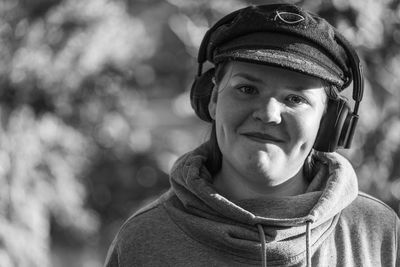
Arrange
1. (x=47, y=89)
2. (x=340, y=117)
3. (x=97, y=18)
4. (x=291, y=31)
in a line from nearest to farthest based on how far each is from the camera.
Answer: (x=291, y=31), (x=340, y=117), (x=47, y=89), (x=97, y=18)

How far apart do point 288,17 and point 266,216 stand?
1.72ft

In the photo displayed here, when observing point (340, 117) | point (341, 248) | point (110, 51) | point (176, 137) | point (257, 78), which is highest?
point (257, 78)

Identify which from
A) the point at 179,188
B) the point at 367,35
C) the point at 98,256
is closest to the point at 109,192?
the point at 98,256

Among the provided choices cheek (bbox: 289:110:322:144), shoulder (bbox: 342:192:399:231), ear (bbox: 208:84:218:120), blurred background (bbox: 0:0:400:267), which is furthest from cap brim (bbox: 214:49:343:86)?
blurred background (bbox: 0:0:400:267)

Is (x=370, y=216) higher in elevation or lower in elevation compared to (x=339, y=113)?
lower

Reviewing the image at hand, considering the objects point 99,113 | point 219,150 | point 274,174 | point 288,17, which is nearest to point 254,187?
point 274,174

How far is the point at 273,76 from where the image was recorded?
7.33 ft

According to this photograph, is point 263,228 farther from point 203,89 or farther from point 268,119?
point 203,89

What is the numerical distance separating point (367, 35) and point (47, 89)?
1.99 meters

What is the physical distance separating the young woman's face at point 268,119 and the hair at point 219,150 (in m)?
0.05

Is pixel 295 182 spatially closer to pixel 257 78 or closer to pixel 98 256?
pixel 257 78

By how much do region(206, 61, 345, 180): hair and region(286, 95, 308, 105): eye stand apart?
0.09 meters

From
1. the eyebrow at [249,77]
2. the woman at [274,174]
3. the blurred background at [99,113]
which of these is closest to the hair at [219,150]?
the woman at [274,174]

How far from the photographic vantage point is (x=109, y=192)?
721 centimetres
